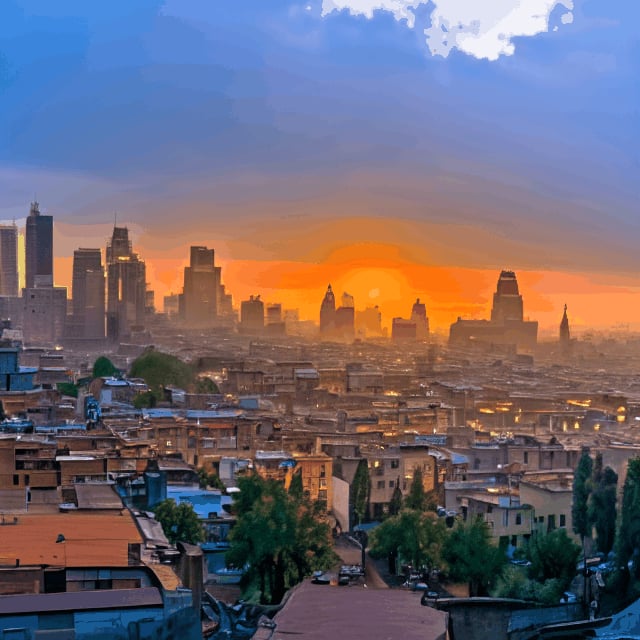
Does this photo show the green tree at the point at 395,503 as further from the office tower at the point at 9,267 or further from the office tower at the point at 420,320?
the office tower at the point at 9,267

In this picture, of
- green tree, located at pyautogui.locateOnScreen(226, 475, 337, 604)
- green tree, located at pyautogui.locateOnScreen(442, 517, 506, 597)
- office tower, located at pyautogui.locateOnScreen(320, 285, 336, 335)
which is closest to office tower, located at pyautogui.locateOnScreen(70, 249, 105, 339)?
office tower, located at pyautogui.locateOnScreen(320, 285, 336, 335)

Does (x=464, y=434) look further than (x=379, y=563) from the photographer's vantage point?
Yes

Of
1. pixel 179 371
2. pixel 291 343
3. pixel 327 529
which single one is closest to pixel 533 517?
pixel 327 529

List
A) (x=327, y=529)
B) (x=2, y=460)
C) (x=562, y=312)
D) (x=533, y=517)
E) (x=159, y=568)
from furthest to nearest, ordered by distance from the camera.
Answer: (x=562, y=312) < (x=533, y=517) < (x=2, y=460) < (x=327, y=529) < (x=159, y=568)

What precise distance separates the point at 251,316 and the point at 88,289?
1907 centimetres

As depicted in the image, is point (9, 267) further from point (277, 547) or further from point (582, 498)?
point (277, 547)

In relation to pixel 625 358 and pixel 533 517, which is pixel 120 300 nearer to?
pixel 625 358

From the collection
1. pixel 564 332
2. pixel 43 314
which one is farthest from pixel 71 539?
pixel 564 332

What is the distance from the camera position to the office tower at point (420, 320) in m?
85.4

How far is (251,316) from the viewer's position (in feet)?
311

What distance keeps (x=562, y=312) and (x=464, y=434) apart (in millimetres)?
52443

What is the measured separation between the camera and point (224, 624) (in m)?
9.49

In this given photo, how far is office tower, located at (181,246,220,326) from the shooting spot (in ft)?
293

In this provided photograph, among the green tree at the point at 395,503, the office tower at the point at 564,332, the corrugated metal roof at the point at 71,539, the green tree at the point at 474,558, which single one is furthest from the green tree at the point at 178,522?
the office tower at the point at 564,332
